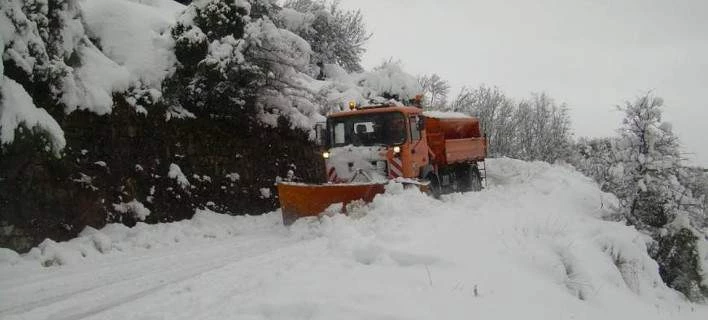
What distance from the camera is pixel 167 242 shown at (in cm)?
774

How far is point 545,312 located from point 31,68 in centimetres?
671

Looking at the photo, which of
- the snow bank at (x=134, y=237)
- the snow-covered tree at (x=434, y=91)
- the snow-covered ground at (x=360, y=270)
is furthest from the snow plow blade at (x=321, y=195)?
the snow-covered tree at (x=434, y=91)

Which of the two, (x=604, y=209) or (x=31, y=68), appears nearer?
(x=31, y=68)

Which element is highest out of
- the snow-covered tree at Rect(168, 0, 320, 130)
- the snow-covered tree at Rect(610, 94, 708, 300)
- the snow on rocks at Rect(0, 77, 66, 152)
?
the snow-covered tree at Rect(168, 0, 320, 130)

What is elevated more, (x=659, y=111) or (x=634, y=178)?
(x=659, y=111)

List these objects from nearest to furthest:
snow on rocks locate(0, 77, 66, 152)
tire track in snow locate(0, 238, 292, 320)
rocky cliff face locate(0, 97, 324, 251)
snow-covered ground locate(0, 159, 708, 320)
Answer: snow-covered ground locate(0, 159, 708, 320)
tire track in snow locate(0, 238, 292, 320)
snow on rocks locate(0, 77, 66, 152)
rocky cliff face locate(0, 97, 324, 251)

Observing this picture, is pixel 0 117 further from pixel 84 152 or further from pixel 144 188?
pixel 144 188

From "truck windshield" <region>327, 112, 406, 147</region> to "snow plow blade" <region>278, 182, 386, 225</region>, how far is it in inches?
78.0

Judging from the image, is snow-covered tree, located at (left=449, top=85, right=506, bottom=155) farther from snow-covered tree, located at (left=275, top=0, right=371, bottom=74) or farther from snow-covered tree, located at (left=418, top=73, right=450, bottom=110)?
snow-covered tree, located at (left=275, top=0, right=371, bottom=74)

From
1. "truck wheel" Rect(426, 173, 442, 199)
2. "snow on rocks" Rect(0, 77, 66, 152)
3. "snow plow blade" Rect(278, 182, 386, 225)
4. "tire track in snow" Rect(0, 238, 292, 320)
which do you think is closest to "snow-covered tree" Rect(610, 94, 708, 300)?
"truck wheel" Rect(426, 173, 442, 199)

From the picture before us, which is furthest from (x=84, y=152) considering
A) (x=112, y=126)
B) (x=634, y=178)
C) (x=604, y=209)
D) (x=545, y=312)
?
(x=634, y=178)

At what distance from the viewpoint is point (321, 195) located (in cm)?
887

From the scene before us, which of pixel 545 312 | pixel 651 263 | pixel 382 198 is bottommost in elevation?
pixel 651 263

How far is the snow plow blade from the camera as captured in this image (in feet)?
29.1
